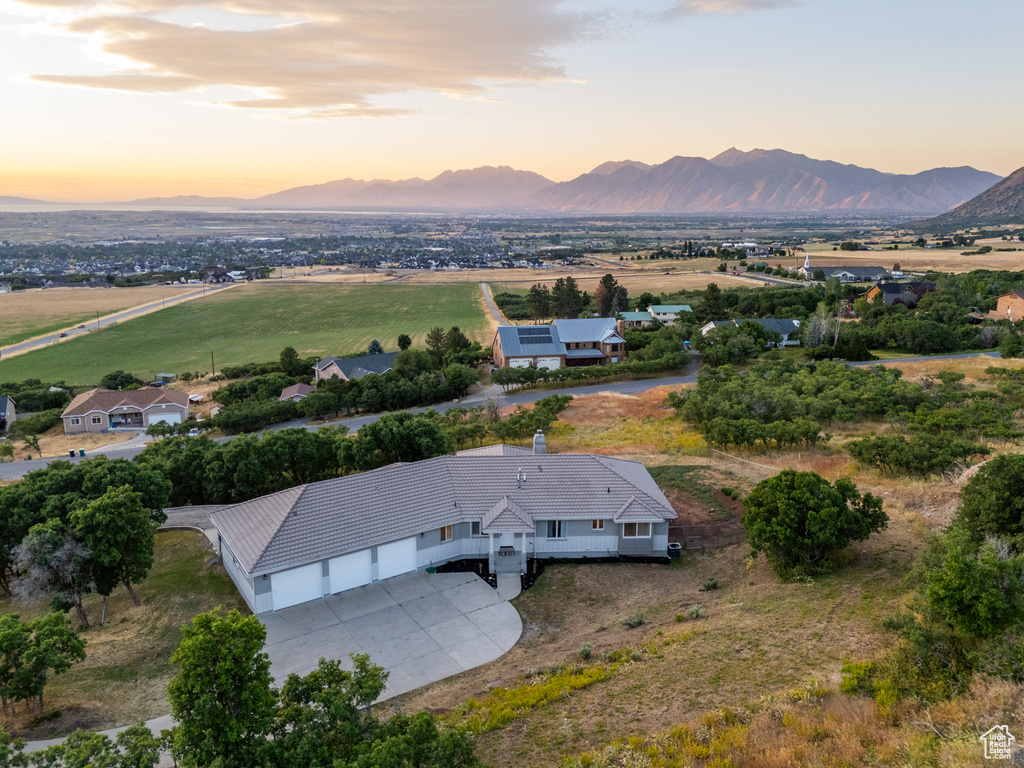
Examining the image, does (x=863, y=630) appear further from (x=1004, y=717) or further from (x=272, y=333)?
(x=272, y=333)

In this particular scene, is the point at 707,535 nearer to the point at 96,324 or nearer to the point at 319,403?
the point at 319,403

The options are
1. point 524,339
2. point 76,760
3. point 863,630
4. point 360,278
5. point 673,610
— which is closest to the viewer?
point 76,760

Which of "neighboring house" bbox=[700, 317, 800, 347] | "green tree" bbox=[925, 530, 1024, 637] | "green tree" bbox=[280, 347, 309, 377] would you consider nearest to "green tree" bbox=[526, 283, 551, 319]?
"neighboring house" bbox=[700, 317, 800, 347]

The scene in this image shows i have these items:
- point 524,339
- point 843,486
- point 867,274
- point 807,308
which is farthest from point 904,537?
point 867,274

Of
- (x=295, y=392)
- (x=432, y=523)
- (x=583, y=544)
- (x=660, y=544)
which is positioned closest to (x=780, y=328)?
(x=295, y=392)

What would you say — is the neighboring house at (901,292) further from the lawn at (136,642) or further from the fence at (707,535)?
the lawn at (136,642)

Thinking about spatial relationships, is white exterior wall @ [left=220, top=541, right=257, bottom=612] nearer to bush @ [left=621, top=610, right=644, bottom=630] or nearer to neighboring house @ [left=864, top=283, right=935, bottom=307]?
bush @ [left=621, top=610, right=644, bottom=630]

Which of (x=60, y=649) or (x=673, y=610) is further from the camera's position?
(x=673, y=610)

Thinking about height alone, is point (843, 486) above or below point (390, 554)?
above
